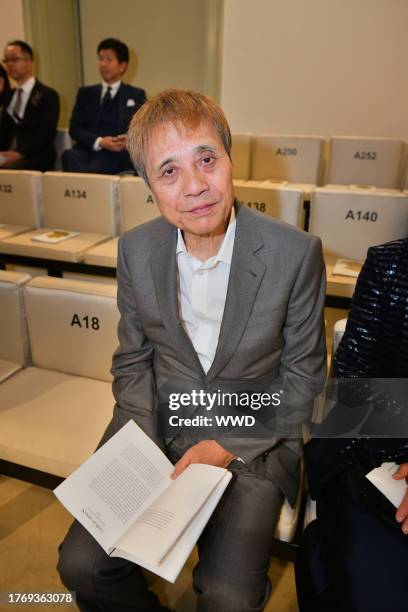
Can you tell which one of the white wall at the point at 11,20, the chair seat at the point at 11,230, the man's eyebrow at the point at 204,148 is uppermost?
the white wall at the point at 11,20

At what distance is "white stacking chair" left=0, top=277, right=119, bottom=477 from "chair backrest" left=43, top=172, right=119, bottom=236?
1252mm

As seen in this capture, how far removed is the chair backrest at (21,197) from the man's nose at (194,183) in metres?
2.18

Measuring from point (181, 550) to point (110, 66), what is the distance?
165 inches

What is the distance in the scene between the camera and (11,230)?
9.82 ft

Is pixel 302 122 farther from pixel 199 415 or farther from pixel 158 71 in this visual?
pixel 199 415

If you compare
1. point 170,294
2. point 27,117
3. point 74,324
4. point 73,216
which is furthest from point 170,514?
point 27,117

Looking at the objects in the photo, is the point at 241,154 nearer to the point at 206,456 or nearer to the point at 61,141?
the point at 61,141

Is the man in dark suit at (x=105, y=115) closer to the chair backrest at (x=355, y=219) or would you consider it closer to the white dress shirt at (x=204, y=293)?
the chair backrest at (x=355, y=219)

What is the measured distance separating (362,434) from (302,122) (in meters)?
4.38

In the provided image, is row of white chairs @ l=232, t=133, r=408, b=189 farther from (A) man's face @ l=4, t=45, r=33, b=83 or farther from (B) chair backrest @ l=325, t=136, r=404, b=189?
(A) man's face @ l=4, t=45, r=33, b=83

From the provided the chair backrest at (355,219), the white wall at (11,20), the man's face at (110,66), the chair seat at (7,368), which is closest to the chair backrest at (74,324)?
the chair seat at (7,368)

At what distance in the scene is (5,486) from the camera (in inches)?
69.2

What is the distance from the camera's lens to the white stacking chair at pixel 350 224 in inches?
92.3

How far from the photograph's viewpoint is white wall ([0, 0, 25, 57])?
518cm
